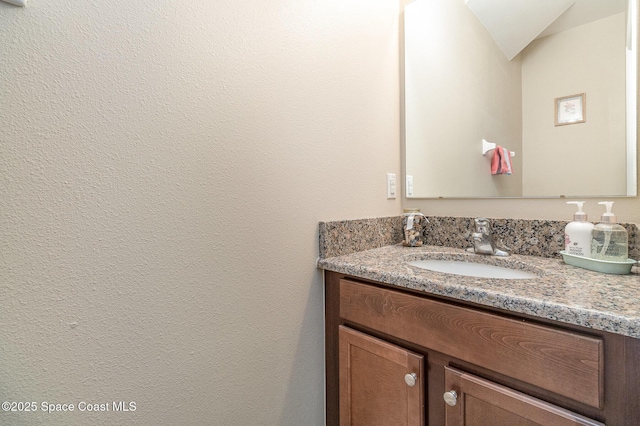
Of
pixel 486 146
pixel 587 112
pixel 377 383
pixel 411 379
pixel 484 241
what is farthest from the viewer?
pixel 486 146

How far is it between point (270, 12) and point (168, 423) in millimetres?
1140

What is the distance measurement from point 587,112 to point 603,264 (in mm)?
521

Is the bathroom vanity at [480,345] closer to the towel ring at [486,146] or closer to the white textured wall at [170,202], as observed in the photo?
the white textured wall at [170,202]

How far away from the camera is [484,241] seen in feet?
3.43

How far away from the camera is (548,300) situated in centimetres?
56

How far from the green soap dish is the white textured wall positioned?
0.71m

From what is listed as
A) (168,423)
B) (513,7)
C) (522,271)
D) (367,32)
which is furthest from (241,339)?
(513,7)

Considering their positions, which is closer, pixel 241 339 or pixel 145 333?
pixel 145 333

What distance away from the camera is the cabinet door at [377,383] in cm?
73

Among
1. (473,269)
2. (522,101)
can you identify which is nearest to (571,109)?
(522,101)

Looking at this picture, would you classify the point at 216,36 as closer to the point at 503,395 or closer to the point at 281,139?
the point at 281,139

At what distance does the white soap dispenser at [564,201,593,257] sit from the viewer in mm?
830

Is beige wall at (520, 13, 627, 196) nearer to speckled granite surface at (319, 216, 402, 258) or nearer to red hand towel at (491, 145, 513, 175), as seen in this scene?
red hand towel at (491, 145, 513, 175)

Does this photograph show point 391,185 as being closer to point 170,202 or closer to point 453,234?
point 453,234
